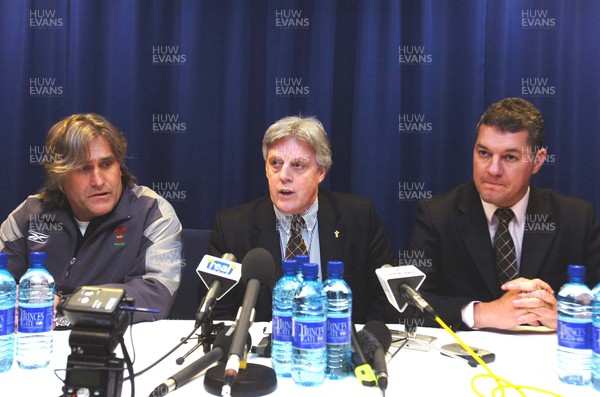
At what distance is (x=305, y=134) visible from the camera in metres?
3.05

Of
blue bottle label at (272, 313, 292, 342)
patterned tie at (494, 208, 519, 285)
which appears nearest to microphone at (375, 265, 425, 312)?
blue bottle label at (272, 313, 292, 342)

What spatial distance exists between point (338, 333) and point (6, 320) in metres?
1.00

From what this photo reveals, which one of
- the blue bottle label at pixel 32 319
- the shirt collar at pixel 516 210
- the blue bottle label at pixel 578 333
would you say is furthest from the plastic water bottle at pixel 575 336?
the blue bottle label at pixel 32 319

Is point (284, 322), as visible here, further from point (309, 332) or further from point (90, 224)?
point (90, 224)

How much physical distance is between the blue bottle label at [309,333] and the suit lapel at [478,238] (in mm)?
1427

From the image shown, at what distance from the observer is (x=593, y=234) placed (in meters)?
2.90

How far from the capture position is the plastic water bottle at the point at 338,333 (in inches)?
67.7

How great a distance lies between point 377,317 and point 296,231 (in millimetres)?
613

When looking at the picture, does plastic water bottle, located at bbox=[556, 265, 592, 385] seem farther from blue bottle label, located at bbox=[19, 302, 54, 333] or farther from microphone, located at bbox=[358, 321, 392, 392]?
blue bottle label, located at bbox=[19, 302, 54, 333]

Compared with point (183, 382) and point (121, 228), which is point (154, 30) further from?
point (183, 382)

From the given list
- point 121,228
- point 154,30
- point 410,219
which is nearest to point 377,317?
point 410,219

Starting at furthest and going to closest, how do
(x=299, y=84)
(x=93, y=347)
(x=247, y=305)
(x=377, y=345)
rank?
(x=299, y=84)
(x=377, y=345)
(x=247, y=305)
(x=93, y=347)

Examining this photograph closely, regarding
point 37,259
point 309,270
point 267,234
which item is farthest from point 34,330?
point 267,234

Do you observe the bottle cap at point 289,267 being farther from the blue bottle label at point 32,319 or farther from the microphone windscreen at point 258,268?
the blue bottle label at point 32,319
